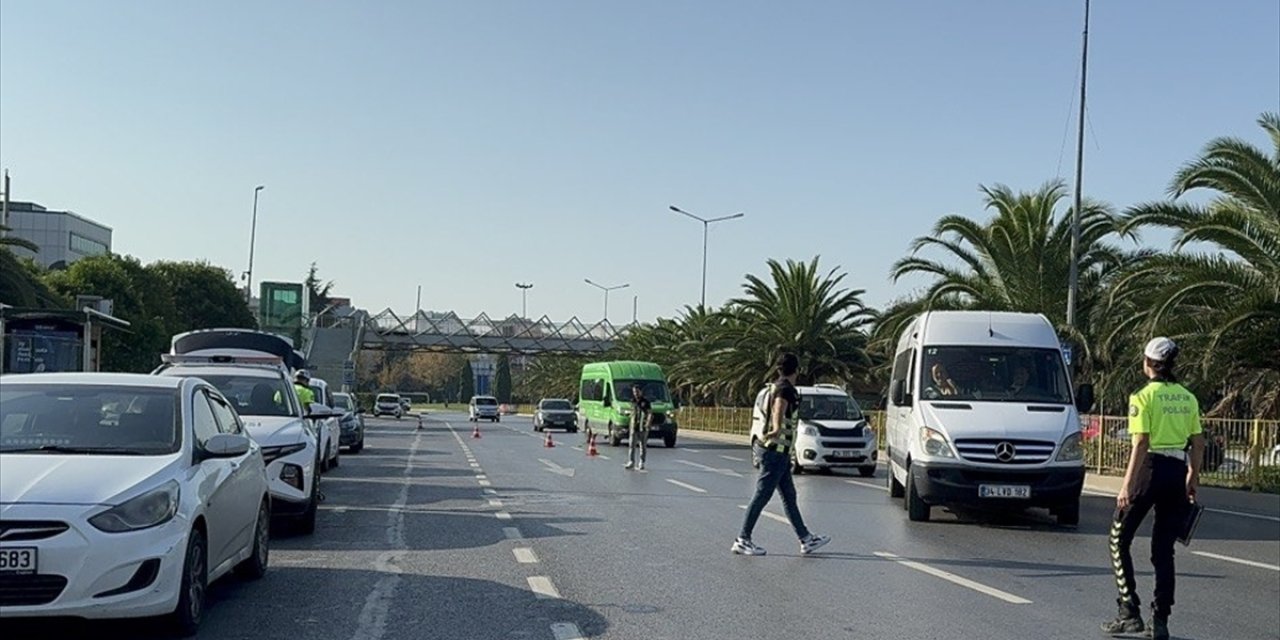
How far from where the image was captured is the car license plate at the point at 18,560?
7.23 meters

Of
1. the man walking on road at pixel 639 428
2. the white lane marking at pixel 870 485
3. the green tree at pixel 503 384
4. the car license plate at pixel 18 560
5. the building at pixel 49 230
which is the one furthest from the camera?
the green tree at pixel 503 384

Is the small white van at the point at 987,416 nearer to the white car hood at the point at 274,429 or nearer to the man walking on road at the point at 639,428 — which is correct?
the white car hood at the point at 274,429

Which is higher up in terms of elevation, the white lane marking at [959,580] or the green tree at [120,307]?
the green tree at [120,307]

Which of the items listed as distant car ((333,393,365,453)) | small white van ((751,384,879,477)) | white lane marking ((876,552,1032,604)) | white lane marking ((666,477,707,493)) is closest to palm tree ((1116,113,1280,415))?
small white van ((751,384,879,477))

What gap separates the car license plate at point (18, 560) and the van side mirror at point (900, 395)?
11900 mm

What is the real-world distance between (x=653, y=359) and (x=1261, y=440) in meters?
53.8

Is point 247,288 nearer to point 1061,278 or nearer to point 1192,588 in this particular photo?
point 1061,278

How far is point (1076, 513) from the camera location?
16.5 metres

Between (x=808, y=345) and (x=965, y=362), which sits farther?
(x=808, y=345)

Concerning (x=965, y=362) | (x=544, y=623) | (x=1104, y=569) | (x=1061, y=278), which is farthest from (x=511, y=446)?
(x=544, y=623)

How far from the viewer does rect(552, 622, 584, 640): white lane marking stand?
27.6 feet

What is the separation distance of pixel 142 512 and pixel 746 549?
20.7ft

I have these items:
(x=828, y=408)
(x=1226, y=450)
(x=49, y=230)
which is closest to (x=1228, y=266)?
(x=1226, y=450)

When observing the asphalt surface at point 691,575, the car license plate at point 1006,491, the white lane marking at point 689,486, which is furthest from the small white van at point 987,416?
the white lane marking at point 689,486
